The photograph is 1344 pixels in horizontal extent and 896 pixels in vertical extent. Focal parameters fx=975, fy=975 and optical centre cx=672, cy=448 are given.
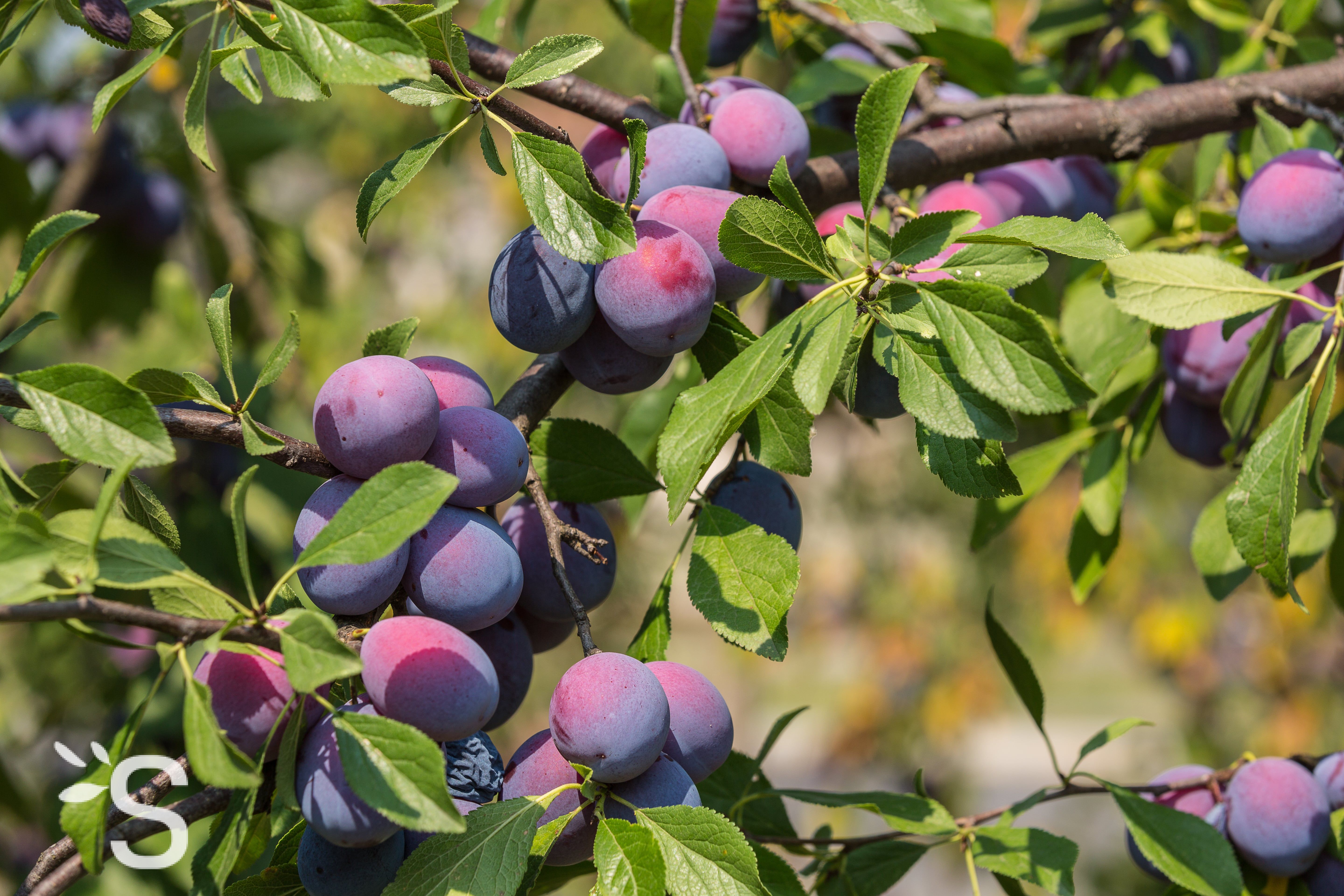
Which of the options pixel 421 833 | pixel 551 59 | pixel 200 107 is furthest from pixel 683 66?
pixel 421 833

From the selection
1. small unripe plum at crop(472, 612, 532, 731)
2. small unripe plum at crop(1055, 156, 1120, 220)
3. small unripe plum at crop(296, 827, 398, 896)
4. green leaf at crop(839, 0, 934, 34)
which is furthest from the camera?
small unripe plum at crop(1055, 156, 1120, 220)

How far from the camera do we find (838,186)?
77 cm

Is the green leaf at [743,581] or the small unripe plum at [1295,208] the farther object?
the small unripe plum at [1295,208]

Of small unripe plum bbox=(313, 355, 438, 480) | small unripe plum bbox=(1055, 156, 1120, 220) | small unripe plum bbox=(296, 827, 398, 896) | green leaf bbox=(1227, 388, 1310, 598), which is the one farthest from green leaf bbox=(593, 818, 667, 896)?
small unripe plum bbox=(1055, 156, 1120, 220)

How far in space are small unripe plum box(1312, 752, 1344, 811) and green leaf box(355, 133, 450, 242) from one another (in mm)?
799

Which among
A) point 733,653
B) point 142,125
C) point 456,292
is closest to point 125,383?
point 142,125

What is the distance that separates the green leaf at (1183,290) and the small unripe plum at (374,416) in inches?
18.2

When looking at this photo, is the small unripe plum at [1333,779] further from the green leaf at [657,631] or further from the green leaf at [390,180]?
the green leaf at [390,180]

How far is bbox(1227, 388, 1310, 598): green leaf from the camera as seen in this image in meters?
0.61

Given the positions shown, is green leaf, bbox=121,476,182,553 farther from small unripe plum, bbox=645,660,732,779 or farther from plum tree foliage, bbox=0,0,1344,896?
small unripe plum, bbox=645,660,732,779

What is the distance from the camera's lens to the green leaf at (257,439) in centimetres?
48

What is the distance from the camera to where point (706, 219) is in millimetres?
590

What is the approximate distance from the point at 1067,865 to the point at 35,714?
6.29 ft

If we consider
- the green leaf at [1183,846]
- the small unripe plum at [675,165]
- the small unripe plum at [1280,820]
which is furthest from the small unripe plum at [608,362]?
the small unripe plum at [1280,820]
